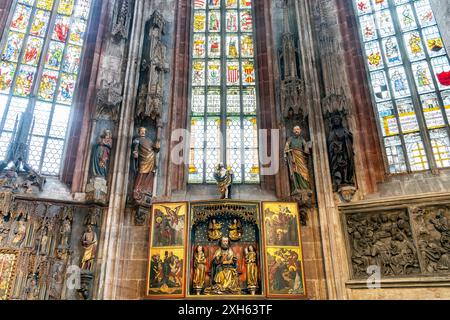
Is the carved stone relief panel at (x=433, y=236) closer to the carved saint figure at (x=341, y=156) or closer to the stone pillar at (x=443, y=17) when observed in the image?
the carved saint figure at (x=341, y=156)

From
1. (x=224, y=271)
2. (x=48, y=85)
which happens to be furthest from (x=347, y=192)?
(x=48, y=85)

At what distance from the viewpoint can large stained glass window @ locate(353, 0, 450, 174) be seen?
11.3 meters

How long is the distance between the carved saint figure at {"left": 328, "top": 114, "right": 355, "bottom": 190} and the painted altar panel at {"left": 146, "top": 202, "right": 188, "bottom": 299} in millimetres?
4119

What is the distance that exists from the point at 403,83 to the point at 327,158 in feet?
12.4

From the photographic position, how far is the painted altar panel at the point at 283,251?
368 inches

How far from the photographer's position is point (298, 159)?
35.9ft

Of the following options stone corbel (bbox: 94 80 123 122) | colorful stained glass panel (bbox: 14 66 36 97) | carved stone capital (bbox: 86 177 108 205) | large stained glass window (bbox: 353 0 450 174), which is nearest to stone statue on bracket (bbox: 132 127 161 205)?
carved stone capital (bbox: 86 177 108 205)

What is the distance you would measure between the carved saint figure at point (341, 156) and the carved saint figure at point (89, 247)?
645 cm

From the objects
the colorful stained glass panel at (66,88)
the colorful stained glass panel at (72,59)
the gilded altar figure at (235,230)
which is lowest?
the gilded altar figure at (235,230)

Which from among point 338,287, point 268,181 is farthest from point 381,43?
point 338,287

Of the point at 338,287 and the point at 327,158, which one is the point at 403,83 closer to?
the point at 327,158

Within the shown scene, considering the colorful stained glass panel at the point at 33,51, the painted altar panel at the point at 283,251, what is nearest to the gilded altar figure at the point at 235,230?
the painted altar panel at the point at 283,251

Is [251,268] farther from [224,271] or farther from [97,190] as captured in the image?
[97,190]
